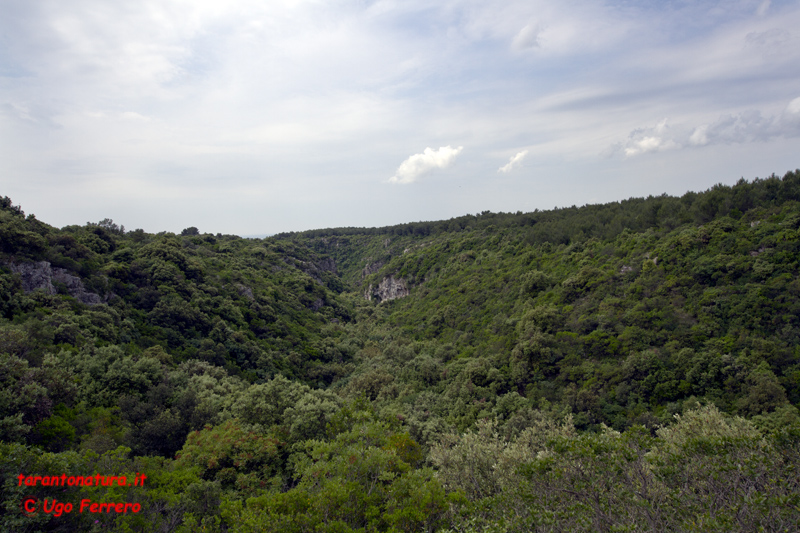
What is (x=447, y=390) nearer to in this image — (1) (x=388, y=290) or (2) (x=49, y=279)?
(2) (x=49, y=279)

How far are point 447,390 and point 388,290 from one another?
2586 inches

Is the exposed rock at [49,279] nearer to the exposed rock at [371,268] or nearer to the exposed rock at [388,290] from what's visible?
the exposed rock at [388,290]

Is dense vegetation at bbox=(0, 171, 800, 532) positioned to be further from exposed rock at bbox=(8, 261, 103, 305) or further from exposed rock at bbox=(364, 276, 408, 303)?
exposed rock at bbox=(364, 276, 408, 303)

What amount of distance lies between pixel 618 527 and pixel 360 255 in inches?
5811

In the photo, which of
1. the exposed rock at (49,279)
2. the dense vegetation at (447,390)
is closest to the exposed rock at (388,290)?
the dense vegetation at (447,390)

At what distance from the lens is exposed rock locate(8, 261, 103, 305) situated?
1217 inches

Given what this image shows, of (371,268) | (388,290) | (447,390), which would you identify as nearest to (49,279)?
(447,390)

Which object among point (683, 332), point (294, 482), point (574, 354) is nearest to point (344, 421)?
point (294, 482)

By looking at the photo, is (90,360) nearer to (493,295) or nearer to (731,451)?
(731,451)

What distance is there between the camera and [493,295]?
190 feet

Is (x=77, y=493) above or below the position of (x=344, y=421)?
above

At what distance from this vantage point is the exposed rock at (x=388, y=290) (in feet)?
311

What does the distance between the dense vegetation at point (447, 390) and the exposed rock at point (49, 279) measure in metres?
0.24

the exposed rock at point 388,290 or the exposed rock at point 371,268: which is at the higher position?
the exposed rock at point 371,268
